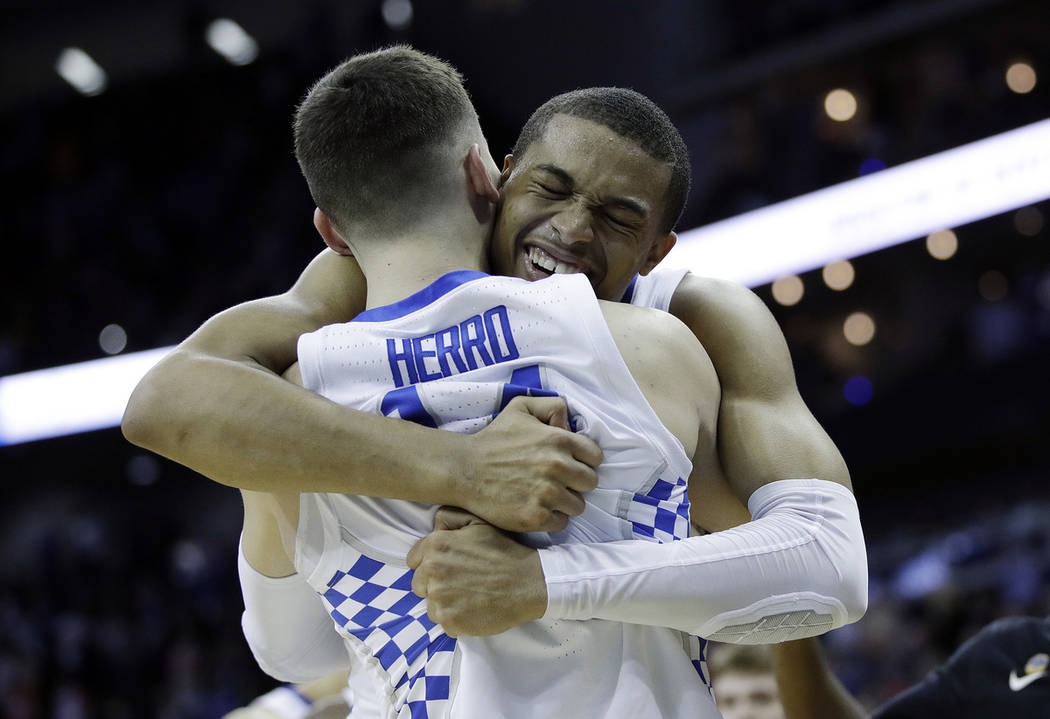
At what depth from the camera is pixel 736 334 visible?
2068 mm

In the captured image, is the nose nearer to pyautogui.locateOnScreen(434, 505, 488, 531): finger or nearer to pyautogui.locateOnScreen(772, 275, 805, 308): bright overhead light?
pyautogui.locateOnScreen(434, 505, 488, 531): finger

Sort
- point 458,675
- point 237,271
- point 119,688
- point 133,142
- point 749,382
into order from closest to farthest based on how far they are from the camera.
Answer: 1. point 458,675
2. point 749,382
3. point 119,688
4. point 237,271
5. point 133,142

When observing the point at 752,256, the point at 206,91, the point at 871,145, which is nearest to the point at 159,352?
the point at 206,91

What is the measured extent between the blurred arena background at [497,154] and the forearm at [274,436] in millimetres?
8321

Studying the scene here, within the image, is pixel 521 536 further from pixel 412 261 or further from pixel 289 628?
pixel 289 628

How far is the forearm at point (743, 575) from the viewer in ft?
5.19

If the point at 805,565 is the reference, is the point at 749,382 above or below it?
above

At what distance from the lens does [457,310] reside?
1.70m

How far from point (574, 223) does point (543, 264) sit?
0.09 metres

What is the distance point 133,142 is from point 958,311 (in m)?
10.9

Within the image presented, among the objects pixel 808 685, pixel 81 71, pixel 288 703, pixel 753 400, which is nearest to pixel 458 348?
pixel 753 400

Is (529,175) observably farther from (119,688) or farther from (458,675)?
(119,688)

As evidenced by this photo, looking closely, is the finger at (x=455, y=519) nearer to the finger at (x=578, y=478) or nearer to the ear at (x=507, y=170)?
the finger at (x=578, y=478)

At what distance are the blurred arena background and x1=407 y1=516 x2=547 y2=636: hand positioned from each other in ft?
27.1
